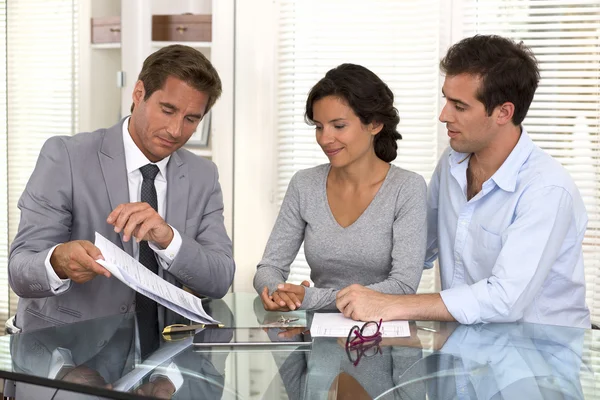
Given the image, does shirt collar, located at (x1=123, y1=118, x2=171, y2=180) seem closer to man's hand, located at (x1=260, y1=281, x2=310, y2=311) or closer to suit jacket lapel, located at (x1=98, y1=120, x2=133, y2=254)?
suit jacket lapel, located at (x1=98, y1=120, x2=133, y2=254)

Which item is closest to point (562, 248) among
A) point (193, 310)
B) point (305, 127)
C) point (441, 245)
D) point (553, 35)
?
point (441, 245)

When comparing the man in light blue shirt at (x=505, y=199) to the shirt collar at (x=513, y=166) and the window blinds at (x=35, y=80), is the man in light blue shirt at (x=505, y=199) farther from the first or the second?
the window blinds at (x=35, y=80)

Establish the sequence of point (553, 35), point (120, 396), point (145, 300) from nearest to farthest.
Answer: point (120, 396) → point (145, 300) → point (553, 35)

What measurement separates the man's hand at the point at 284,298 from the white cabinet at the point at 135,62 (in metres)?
1.58

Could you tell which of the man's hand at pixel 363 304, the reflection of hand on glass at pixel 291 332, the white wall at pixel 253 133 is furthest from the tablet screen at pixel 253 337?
the white wall at pixel 253 133

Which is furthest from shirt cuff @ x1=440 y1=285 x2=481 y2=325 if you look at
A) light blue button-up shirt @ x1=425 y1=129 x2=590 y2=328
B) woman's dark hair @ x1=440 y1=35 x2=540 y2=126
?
woman's dark hair @ x1=440 y1=35 x2=540 y2=126

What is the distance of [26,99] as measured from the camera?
392cm

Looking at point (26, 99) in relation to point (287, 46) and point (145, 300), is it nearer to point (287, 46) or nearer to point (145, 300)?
point (287, 46)

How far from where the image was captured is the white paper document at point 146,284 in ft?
5.61

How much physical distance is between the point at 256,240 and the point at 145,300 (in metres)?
1.55

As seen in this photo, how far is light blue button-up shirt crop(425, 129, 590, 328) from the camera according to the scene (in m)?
2.11

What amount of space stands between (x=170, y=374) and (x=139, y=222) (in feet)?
1.91

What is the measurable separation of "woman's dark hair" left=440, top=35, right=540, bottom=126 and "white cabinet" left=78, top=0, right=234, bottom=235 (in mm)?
1557

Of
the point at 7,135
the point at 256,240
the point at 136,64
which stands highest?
the point at 136,64
